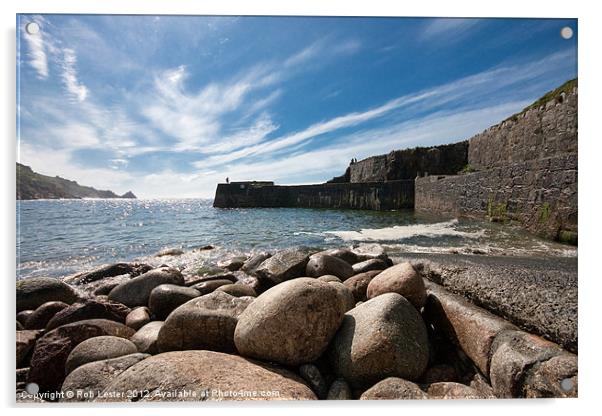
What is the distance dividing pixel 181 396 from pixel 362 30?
3088 mm

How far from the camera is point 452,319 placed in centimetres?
199

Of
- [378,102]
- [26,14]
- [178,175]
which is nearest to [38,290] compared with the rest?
[178,175]

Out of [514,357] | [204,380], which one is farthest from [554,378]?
[204,380]

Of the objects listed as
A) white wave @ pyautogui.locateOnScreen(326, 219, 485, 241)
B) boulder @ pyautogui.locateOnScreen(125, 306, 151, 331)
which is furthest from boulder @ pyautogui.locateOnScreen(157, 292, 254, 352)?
white wave @ pyautogui.locateOnScreen(326, 219, 485, 241)

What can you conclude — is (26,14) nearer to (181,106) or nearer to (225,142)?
(181,106)

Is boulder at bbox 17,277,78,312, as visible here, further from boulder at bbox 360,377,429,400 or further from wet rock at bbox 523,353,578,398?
wet rock at bbox 523,353,578,398

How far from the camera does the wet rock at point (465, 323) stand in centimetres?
168

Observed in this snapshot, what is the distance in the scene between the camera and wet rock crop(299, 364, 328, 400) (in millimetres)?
1780

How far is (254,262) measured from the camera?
4.51m

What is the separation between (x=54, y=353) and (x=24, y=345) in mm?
464

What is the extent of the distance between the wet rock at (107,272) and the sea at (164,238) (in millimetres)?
107

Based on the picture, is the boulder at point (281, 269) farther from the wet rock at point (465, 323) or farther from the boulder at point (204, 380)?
the boulder at point (204, 380)

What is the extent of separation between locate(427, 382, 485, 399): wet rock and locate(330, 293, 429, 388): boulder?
0.36 ft

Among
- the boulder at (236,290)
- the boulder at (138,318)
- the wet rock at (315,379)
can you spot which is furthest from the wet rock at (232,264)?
the wet rock at (315,379)
